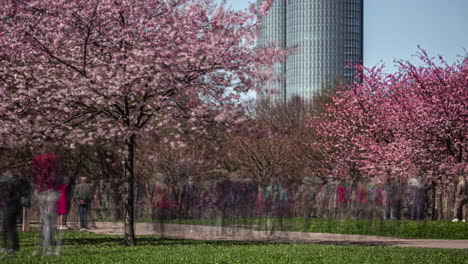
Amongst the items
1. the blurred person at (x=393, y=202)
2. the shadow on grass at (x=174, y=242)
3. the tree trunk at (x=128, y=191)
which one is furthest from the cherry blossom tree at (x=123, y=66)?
the blurred person at (x=393, y=202)

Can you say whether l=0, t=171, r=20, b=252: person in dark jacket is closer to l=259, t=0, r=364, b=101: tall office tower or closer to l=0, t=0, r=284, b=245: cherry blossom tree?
l=0, t=0, r=284, b=245: cherry blossom tree

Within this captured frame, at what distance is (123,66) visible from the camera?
1388 cm

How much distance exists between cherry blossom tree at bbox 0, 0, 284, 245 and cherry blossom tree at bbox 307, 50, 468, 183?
9693mm

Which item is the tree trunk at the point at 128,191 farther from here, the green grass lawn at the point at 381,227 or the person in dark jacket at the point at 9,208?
the green grass lawn at the point at 381,227

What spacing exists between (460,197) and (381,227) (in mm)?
3820

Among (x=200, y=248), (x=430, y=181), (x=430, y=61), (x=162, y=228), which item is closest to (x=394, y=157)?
(x=430, y=181)

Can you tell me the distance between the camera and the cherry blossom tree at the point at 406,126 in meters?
22.0

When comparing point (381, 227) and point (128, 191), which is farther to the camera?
point (381, 227)

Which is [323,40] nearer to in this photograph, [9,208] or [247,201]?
[247,201]

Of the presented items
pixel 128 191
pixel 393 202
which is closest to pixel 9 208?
pixel 128 191

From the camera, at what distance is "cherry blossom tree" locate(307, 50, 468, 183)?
22.0m

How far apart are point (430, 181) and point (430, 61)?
15.9 ft

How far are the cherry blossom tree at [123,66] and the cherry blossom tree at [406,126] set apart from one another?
31.8 ft

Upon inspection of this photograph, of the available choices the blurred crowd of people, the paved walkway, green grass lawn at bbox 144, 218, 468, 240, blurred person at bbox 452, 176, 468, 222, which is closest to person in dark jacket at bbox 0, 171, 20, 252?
the blurred crowd of people
